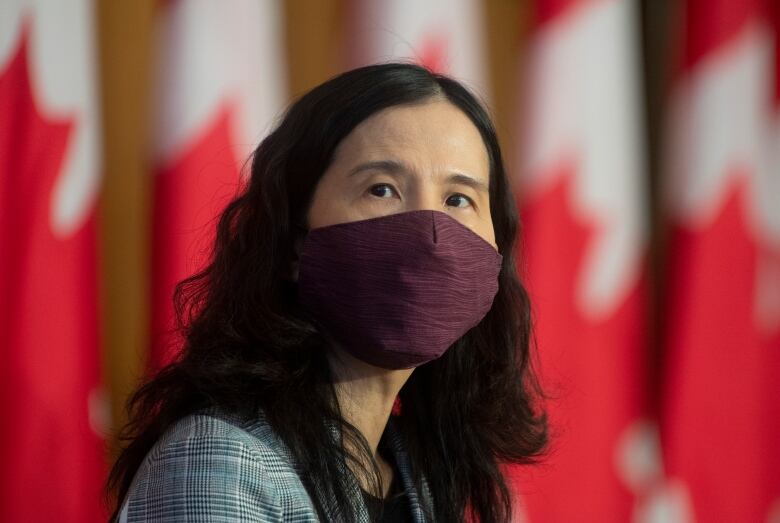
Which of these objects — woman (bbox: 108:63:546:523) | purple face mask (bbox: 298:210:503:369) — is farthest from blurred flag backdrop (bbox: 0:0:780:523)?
purple face mask (bbox: 298:210:503:369)

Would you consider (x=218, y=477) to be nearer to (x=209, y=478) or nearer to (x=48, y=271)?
(x=209, y=478)

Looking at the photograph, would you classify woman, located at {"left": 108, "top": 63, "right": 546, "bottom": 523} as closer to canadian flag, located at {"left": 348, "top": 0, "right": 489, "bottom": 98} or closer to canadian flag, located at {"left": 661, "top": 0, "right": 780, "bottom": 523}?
canadian flag, located at {"left": 348, "top": 0, "right": 489, "bottom": 98}

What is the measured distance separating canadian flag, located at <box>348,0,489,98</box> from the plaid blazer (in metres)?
0.84

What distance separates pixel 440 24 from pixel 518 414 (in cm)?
72

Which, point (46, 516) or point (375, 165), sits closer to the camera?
point (375, 165)

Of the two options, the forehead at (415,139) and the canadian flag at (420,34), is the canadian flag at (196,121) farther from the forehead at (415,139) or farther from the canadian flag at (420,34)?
the forehead at (415,139)

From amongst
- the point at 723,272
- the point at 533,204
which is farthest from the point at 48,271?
the point at 723,272

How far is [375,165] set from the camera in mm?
1176

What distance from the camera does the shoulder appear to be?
3.37ft

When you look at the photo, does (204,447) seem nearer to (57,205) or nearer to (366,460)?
(366,460)

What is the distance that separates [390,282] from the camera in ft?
3.71

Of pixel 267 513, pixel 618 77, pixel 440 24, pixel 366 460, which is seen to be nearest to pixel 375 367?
pixel 366 460

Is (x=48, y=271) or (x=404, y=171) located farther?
(x=48, y=271)

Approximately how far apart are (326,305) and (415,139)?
221mm
